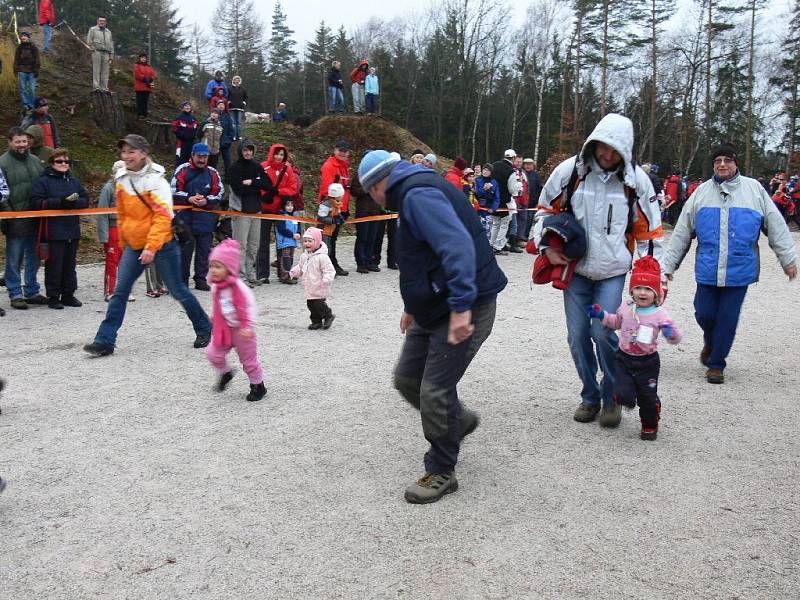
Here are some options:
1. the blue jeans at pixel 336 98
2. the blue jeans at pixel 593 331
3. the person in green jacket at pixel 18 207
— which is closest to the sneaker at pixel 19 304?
the person in green jacket at pixel 18 207

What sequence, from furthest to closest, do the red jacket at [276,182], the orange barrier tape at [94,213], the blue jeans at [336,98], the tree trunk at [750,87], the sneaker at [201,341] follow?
the tree trunk at [750,87] < the blue jeans at [336,98] < the red jacket at [276,182] < the orange barrier tape at [94,213] < the sneaker at [201,341]

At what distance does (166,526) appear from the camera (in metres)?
3.83

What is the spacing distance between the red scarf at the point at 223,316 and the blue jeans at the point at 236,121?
51.4 feet

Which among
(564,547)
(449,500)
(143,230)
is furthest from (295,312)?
(564,547)

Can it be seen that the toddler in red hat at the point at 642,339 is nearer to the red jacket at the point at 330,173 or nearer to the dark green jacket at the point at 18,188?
the dark green jacket at the point at 18,188

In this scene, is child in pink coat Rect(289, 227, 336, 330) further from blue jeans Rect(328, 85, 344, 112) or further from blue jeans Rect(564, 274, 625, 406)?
blue jeans Rect(328, 85, 344, 112)

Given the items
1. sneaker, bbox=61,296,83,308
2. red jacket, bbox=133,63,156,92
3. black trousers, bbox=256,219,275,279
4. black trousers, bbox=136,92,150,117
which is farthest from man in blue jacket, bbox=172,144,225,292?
black trousers, bbox=136,92,150,117

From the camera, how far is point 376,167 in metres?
3.98

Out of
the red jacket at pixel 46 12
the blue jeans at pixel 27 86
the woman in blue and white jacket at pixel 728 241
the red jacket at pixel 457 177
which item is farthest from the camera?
the red jacket at pixel 46 12

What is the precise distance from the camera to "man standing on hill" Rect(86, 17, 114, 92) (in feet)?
61.4

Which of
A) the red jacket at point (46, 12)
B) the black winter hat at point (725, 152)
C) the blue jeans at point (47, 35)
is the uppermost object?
the red jacket at point (46, 12)

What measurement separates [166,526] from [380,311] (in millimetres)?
6126

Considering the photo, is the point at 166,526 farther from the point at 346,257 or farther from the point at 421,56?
→ the point at 421,56

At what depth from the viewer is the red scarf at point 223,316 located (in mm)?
5828
